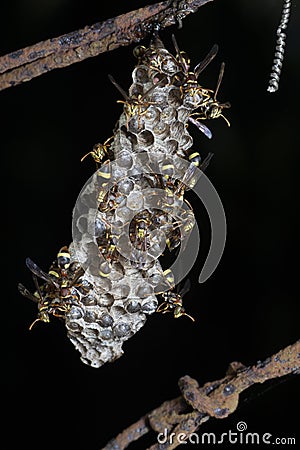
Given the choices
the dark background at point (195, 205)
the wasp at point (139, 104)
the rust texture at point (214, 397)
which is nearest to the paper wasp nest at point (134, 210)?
the wasp at point (139, 104)

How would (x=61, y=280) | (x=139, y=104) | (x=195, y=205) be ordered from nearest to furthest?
(x=139, y=104) < (x=61, y=280) < (x=195, y=205)

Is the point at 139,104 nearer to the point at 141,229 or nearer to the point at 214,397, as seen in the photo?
the point at 141,229

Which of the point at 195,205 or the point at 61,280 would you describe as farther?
the point at 195,205

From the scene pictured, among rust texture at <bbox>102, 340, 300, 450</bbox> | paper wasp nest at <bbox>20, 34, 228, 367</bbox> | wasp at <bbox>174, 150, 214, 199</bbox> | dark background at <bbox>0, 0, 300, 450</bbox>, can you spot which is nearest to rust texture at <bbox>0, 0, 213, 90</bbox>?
paper wasp nest at <bbox>20, 34, 228, 367</bbox>

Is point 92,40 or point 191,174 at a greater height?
point 92,40

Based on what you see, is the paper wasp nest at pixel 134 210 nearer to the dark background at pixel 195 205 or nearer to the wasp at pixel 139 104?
the wasp at pixel 139 104

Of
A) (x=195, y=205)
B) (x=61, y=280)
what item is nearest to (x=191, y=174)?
(x=61, y=280)

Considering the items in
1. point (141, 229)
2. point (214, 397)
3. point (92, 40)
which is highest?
point (92, 40)

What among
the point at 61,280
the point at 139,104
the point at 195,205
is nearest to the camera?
the point at 139,104

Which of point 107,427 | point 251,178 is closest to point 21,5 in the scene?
point 251,178
